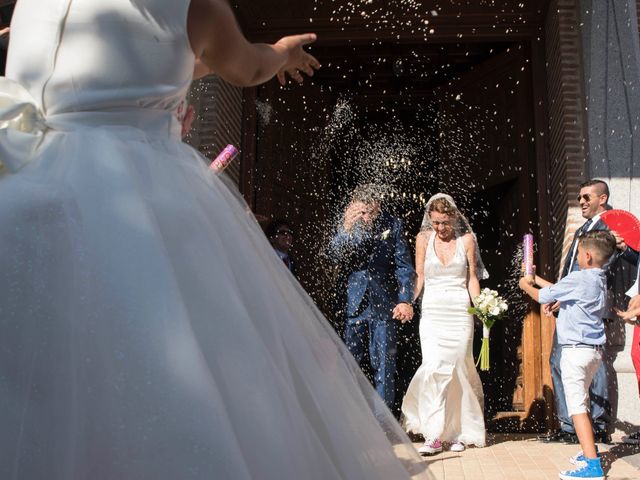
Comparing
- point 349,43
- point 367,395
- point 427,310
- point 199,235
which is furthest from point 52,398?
point 349,43

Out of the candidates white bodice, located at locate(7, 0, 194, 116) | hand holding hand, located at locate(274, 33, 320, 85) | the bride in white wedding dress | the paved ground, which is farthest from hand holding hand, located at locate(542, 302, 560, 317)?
white bodice, located at locate(7, 0, 194, 116)

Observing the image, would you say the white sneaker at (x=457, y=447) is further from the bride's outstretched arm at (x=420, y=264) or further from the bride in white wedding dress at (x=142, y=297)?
the bride in white wedding dress at (x=142, y=297)

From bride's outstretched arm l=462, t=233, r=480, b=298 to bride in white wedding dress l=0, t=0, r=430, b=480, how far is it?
189 inches

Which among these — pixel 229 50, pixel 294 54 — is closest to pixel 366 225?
pixel 294 54

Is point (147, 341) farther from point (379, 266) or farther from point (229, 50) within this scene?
point (379, 266)

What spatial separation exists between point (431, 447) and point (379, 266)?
159 cm

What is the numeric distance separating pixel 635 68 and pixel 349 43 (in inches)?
116

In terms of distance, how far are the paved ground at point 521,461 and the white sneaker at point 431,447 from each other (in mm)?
48

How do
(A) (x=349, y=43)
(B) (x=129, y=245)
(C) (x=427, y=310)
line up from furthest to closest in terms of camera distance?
(A) (x=349, y=43)
(C) (x=427, y=310)
(B) (x=129, y=245)

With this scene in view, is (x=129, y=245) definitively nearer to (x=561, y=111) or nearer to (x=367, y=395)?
(x=367, y=395)

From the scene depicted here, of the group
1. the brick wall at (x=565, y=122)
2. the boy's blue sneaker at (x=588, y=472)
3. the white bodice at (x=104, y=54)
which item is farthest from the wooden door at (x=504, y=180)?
the white bodice at (x=104, y=54)

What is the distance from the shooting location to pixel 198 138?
7.28 m

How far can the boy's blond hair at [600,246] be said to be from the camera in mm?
5168

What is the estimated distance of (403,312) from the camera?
656cm
